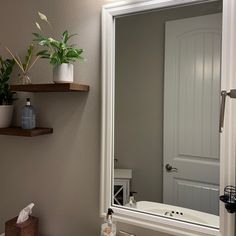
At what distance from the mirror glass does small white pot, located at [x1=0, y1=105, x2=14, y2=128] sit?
650 mm

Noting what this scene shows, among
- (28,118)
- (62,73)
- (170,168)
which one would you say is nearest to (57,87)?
(62,73)

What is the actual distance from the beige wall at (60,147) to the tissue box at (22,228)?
0.29 feet

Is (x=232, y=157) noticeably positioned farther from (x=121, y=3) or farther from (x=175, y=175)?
(x=121, y=3)

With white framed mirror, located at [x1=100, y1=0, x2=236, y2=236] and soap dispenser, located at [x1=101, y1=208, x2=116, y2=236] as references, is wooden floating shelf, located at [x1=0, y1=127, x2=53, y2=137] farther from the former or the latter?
soap dispenser, located at [x1=101, y1=208, x2=116, y2=236]

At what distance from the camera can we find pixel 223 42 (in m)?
0.95

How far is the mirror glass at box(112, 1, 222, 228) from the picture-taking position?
3.41 ft

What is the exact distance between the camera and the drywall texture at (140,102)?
1.18 metres

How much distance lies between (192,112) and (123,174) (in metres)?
0.46

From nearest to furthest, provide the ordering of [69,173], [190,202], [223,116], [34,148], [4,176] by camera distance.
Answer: [223,116] → [190,202] → [69,173] → [34,148] → [4,176]

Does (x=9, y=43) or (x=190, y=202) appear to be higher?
(x=9, y=43)

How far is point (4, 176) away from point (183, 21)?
1.34m

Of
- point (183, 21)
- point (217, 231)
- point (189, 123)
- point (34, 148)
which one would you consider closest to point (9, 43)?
point (34, 148)

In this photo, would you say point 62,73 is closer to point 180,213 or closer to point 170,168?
point 170,168

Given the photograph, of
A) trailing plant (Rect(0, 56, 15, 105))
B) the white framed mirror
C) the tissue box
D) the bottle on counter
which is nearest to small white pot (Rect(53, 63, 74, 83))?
the white framed mirror
